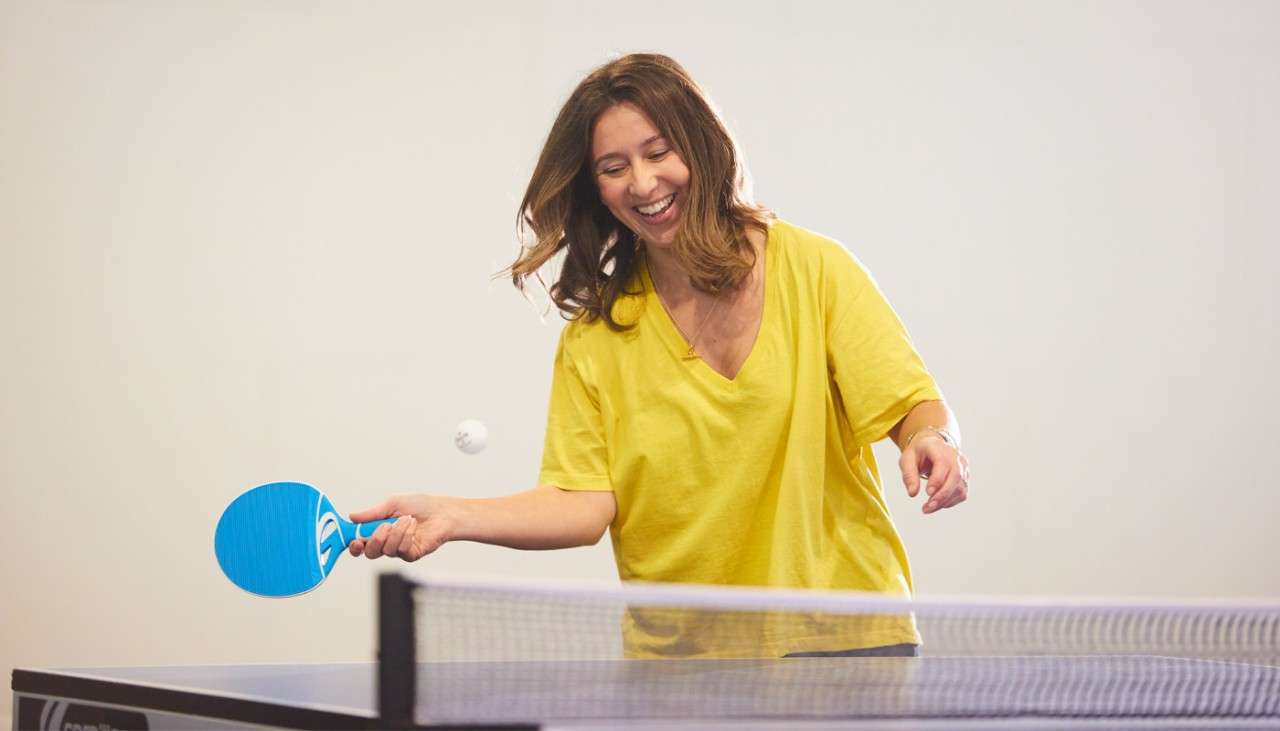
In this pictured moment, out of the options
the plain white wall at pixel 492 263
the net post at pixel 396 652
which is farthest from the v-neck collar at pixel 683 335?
the plain white wall at pixel 492 263

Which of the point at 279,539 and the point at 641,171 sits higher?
the point at 641,171

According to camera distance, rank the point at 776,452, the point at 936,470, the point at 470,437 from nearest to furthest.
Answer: the point at 936,470 < the point at 776,452 < the point at 470,437

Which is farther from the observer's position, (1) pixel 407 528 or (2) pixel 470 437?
(2) pixel 470 437

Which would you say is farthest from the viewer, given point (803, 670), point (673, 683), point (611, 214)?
point (611, 214)

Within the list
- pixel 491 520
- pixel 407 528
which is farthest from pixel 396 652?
pixel 491 520

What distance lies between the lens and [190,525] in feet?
17.0

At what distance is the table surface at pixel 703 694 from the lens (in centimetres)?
144

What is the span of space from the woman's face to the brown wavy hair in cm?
2

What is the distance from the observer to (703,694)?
159 centimetres

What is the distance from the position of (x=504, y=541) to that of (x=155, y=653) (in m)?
3.26

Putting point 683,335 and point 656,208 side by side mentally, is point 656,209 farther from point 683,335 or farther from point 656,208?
point 683,335

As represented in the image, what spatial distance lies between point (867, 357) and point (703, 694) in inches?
32.9

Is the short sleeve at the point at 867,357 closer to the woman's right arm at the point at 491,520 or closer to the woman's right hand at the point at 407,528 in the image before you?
the woman's right arm at the point at 491,520

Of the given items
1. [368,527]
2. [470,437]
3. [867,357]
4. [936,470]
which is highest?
[867,357]
